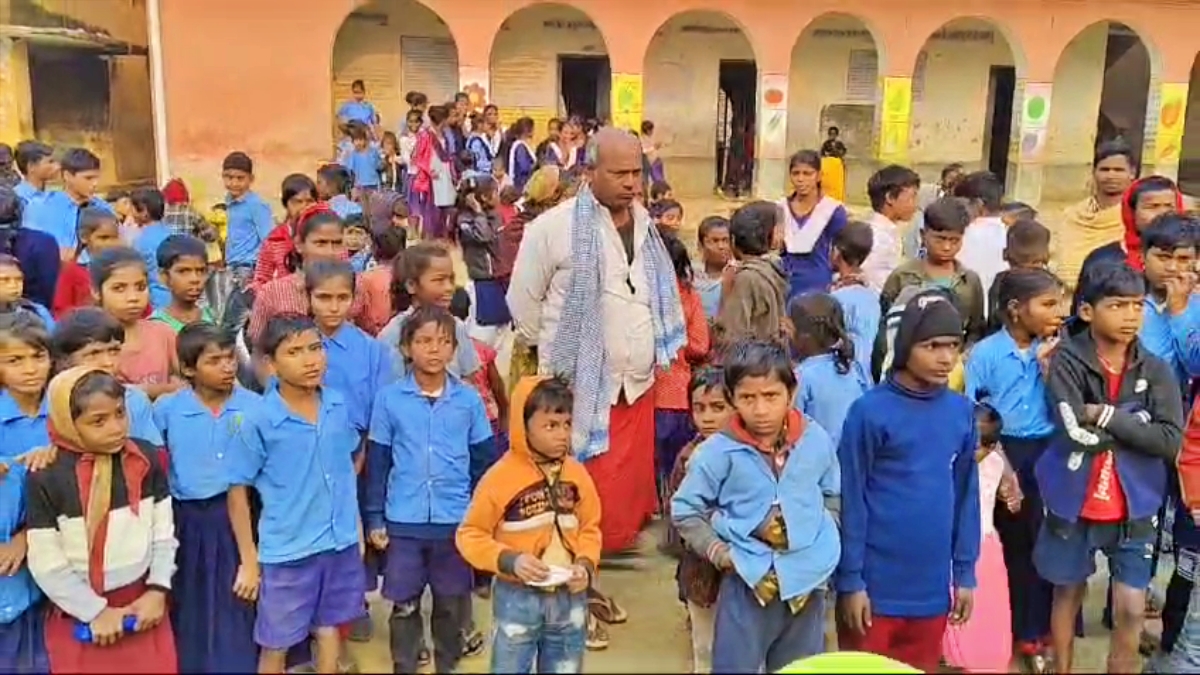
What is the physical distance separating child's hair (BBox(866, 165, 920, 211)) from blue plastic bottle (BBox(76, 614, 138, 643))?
3.95 meters

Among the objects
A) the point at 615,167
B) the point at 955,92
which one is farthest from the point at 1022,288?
the point at 955,92

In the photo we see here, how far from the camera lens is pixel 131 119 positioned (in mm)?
15844

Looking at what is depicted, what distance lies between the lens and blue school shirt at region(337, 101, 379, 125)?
46.7 feet

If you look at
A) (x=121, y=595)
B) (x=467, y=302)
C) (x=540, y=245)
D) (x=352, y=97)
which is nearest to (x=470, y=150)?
(x=352, y=97)

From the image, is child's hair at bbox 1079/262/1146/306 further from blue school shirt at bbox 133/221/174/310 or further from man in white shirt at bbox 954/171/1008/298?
blue school shirt at bbox 133/221/174/310

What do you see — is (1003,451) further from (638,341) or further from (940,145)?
(940,145)

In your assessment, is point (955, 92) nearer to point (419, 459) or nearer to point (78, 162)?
point (78, 162)

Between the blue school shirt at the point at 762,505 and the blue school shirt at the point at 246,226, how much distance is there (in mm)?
4591

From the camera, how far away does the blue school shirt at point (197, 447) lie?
10.8 feet

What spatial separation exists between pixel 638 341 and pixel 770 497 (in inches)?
52.5

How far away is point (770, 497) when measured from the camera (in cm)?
286

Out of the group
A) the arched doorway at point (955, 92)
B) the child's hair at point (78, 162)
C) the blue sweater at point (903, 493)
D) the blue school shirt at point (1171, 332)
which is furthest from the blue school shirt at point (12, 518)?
the arched doorway at point (955, 92)

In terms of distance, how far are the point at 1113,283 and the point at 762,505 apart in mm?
1332

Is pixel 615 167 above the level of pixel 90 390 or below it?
above
